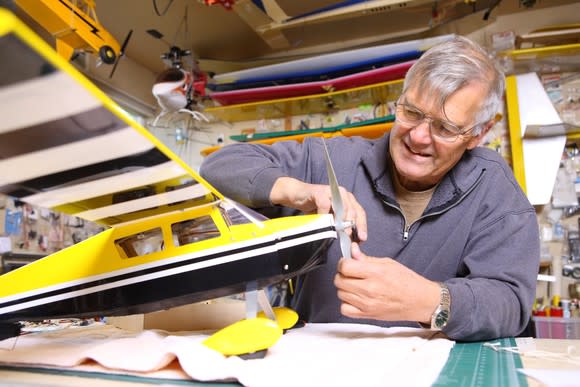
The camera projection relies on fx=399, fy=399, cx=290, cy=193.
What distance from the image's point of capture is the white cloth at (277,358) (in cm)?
67

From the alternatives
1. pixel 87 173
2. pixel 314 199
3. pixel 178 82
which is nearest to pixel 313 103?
pixel 178 82

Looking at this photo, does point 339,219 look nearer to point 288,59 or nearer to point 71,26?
point 71,26

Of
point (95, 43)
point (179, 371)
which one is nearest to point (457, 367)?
point (179, 371)

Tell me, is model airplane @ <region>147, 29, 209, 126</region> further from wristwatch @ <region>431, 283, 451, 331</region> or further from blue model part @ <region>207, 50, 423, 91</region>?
wristwatch @ <region>431, 283, 451, 331</region>

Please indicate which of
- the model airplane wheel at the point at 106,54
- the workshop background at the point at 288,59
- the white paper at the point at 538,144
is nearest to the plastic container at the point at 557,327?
the workshop background at the point at 288,59

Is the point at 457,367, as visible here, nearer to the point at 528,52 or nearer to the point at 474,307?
the point at 474,307

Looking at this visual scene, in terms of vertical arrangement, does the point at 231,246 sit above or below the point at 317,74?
below

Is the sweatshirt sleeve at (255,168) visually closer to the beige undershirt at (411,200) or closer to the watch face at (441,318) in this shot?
the beige undershirt at (411,200)

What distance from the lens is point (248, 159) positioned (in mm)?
1399

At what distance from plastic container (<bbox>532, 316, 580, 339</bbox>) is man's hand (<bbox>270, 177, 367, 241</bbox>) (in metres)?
1.79

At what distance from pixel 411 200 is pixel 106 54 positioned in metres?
1.91

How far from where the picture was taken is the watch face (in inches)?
37.8

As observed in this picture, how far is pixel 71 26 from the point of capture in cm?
198

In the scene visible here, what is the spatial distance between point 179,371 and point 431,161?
3.30 feet
